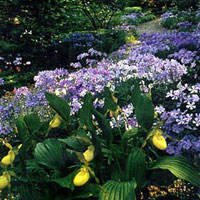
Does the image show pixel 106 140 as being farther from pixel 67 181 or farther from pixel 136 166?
pixel 67 181

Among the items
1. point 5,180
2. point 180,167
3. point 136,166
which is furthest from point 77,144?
point 180,167

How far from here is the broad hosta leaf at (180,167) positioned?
102 inches

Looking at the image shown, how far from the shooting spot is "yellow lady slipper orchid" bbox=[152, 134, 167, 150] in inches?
96.0

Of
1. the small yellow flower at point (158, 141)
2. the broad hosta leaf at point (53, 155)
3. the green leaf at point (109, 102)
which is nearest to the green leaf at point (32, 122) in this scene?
the broad hosta leaf at point (53, 155)

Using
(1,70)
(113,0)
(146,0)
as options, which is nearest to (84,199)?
(1,70)

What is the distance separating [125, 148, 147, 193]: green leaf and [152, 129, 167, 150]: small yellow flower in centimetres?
20

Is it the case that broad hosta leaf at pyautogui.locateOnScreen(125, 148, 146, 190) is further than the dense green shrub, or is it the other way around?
broad hosta leaf at pyautogui.locateOnScreen(125, 148, 146, 190)

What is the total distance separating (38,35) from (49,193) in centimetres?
675

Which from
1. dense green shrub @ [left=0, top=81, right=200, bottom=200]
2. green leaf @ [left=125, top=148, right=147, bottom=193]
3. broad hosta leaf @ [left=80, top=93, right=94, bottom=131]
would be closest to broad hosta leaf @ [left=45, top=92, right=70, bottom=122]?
dense green shrub @ [left=0, top=81, right=200, bottom=200]

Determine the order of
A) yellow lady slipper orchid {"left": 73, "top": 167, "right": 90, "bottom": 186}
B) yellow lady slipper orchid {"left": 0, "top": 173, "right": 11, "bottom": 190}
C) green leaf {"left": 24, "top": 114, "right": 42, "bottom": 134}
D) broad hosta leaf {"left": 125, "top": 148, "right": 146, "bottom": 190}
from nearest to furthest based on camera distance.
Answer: yellow lady slipper orchid {"left": 73, "top": 167, "right": 90, "bottom": 186}
yellow lady slipper orchid {"left": 0, "top": 173, "right": 11, "bottom": 190}
broad hosta leaf {"left": 125, "top": 148, "right": 146, "bottom": 190}
green leaf {"left": 24, "top": 114, "right": 42, "bottom": 134}

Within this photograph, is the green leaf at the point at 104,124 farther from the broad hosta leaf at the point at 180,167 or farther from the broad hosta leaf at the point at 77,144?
the broad hosta leaf at the point at 180,167

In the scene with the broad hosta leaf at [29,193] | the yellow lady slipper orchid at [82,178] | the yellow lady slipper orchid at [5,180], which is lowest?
the broad hosta leaf at [29,193]

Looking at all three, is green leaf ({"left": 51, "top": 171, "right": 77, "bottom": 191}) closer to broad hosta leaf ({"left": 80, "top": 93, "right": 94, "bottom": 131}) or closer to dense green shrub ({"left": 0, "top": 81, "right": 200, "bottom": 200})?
dense green shrub ({"left": 0, "top": 81, "right": 200, "bottom": 200})

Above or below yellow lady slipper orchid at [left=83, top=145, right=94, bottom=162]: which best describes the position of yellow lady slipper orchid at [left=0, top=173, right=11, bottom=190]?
below
